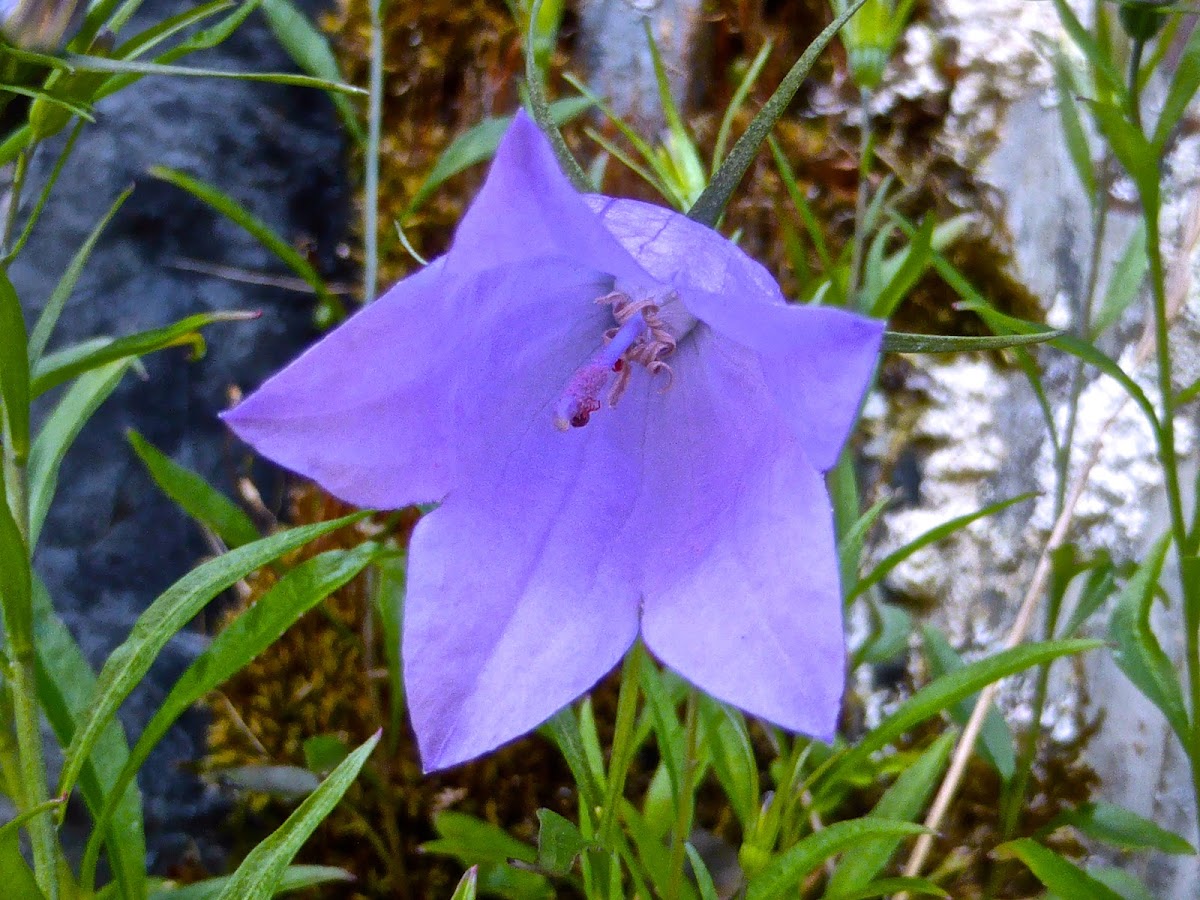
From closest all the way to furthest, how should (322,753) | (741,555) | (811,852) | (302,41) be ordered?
(741,555), (811,852), (322,753), (302,41)

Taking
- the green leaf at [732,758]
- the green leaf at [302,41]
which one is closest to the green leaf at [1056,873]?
the green leaf at [732,758]

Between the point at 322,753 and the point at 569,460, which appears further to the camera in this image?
the point at 322,753

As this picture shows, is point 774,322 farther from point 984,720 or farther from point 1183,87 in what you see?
point 984,720

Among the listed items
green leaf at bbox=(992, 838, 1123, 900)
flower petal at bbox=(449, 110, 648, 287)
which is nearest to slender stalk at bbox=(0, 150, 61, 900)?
flower petal at bbox=(449, 110, 648, 287)

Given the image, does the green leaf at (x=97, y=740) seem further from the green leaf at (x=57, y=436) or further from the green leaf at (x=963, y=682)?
the green leaf at (x=963, y=682)

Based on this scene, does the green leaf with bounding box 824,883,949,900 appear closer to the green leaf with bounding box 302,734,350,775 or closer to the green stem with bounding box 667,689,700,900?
the green stem with bounding box 667,689,700,900

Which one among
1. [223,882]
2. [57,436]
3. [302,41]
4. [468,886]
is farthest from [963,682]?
[302,41]
